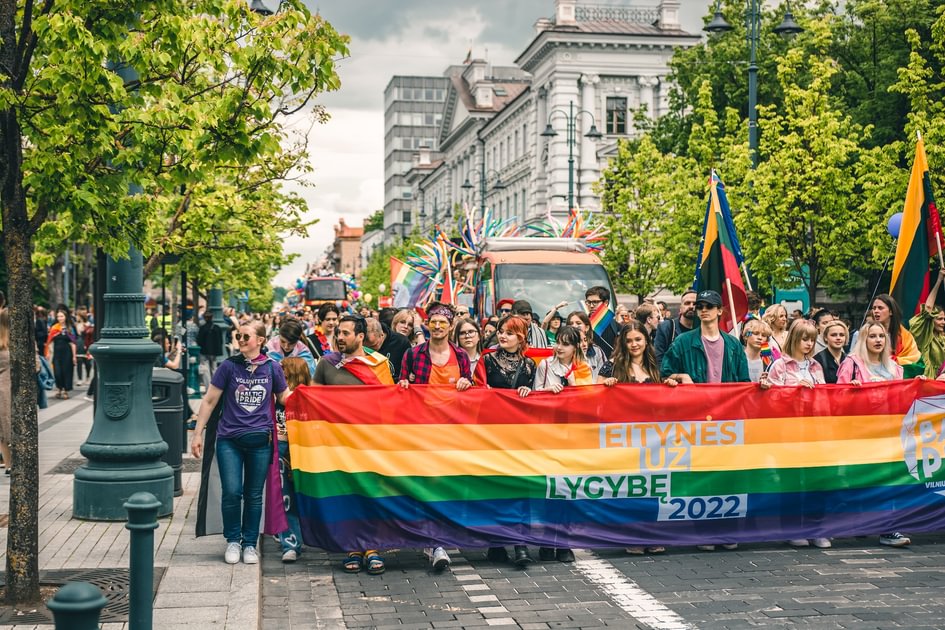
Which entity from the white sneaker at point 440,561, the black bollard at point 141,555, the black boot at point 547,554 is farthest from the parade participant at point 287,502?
the black bollard at point 141,555

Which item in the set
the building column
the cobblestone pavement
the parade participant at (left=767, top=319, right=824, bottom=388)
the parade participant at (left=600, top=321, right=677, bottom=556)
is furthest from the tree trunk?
the building column

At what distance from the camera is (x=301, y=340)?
387 inches

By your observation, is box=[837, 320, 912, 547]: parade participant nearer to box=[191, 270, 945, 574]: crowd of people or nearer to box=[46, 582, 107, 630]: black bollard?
box=[191, 270, 945, 574]: crowd of people

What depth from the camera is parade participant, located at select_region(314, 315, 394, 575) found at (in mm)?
8531

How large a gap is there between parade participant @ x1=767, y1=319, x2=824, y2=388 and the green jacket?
262 millimetres

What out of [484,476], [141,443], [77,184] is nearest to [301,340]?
[141,443]

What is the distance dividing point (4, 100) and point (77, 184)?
82cm

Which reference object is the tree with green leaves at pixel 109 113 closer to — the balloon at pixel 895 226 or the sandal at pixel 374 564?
the sandal at pixel 374 564

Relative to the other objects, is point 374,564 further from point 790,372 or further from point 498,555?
point 790,372

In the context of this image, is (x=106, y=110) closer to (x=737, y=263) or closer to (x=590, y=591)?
(x=590, y=591)

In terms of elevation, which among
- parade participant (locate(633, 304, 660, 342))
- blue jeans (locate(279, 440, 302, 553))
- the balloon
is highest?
the balloon

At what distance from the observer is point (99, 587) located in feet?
23.9

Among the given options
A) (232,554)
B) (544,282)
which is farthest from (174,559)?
(544,282)

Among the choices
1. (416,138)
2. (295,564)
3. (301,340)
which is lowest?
(295,564)
